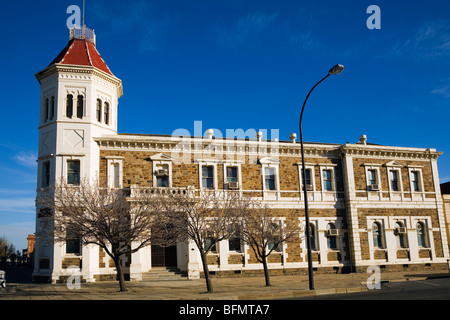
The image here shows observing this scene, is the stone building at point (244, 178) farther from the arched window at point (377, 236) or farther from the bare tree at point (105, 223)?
the bare tree at point (105, 223)

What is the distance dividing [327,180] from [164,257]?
44.5 ft

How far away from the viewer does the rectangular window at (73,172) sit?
84.2ft

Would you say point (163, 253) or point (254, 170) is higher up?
point (254, 170)

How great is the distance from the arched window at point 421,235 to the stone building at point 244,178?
8 cm

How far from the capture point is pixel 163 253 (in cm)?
2706

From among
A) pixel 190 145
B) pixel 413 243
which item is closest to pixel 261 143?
pixel 190 145

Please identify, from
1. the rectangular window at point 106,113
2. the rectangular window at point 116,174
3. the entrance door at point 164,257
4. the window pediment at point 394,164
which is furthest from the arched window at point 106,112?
the window pediment at point 394,164

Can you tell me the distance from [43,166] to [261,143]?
15028 mm

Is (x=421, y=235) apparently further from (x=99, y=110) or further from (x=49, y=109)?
(x=49, y=109)

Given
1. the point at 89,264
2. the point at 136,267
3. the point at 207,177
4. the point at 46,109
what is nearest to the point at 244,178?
the point at 207,177

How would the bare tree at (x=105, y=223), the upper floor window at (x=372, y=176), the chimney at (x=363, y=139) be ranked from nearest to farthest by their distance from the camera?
the bare tree at (x=105, y=223), the upper floor window at (x=372, y=176), the chimney at (x=363, y=139)

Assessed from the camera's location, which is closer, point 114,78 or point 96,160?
point 96,160
